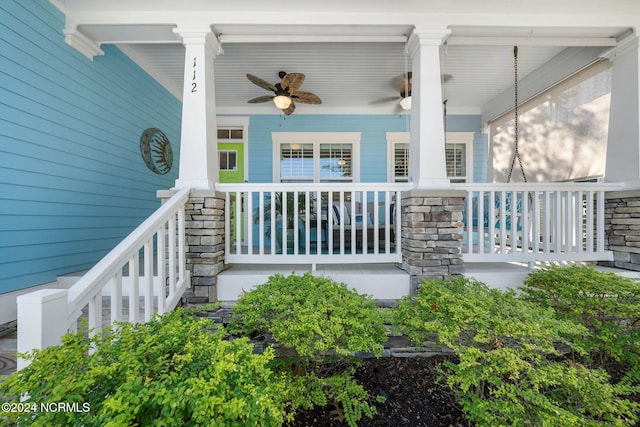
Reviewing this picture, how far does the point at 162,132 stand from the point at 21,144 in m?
2.21

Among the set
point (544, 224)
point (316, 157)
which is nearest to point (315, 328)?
point (544, 224)

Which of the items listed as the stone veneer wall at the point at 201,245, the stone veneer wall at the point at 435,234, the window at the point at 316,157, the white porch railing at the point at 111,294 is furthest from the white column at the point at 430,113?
the window at the point at 316,157

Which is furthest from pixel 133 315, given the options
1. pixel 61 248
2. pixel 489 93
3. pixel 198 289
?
pixel 489 93

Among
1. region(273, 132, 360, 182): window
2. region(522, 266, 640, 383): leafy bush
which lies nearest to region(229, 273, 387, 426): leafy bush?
region(522, 266, 640, 383): leafy bush

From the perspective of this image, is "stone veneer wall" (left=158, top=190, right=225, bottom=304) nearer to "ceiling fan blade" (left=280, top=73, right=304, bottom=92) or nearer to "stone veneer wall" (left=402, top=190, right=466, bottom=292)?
"stone veneer wall" (left=402, top=190, right=466, bottom=292)

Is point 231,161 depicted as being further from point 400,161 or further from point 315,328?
point 315,328

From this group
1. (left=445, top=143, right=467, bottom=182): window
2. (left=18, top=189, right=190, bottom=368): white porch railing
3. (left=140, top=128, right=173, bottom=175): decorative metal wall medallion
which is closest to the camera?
(left=18, top=189, right=190, bottom=368): white porch railing

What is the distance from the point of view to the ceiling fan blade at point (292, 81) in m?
3.85

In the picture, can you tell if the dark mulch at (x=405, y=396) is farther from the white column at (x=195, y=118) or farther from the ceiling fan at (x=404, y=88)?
the ceiling fan at (x=404, y=88)

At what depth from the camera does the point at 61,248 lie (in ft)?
9.15

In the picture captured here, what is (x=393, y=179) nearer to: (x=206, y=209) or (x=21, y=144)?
(x=206, y=209)

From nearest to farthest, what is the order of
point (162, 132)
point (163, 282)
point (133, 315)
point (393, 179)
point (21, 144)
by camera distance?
point (133, 315), point (163, 282), point (21, 144), point (162, 132), point (393, 179)

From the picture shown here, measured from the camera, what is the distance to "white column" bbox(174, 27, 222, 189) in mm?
2600

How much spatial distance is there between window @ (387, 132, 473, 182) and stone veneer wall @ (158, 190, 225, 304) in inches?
163
